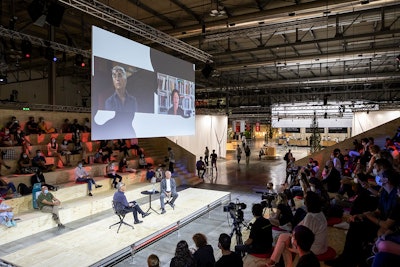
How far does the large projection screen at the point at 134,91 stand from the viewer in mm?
6449

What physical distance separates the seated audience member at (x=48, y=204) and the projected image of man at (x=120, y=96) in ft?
9.13

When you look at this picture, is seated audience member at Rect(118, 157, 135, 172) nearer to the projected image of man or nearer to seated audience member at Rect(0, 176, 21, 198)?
seated audience member at Rect(0, 176, 21, 198)

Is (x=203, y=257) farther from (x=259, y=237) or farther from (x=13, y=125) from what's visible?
(x=13, y=125)

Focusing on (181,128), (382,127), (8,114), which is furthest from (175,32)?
(382,127)

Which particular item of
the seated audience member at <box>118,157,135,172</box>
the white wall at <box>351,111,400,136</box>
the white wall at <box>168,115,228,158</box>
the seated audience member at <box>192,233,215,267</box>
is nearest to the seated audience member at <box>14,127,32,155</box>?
the seated audience member at <box>118,157,135,172</box>

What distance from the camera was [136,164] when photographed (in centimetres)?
1216

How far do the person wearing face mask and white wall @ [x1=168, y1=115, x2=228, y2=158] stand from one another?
12460 mm

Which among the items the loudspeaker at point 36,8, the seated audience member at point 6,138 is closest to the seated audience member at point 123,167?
the seated audience member at point 6,138

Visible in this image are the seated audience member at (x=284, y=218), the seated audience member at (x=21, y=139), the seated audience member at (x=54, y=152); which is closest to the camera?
the seated audience member at (x=284, y=218)

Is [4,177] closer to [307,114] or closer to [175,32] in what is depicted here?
[175,32]

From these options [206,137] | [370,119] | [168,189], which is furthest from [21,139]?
[370,119]

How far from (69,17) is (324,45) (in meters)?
10.1

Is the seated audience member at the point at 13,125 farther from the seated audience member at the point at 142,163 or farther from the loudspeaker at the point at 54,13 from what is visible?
the loudspeaker at the point at 54,13

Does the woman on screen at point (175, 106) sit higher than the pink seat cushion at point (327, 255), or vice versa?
the woman on screen at point (175, 106)
